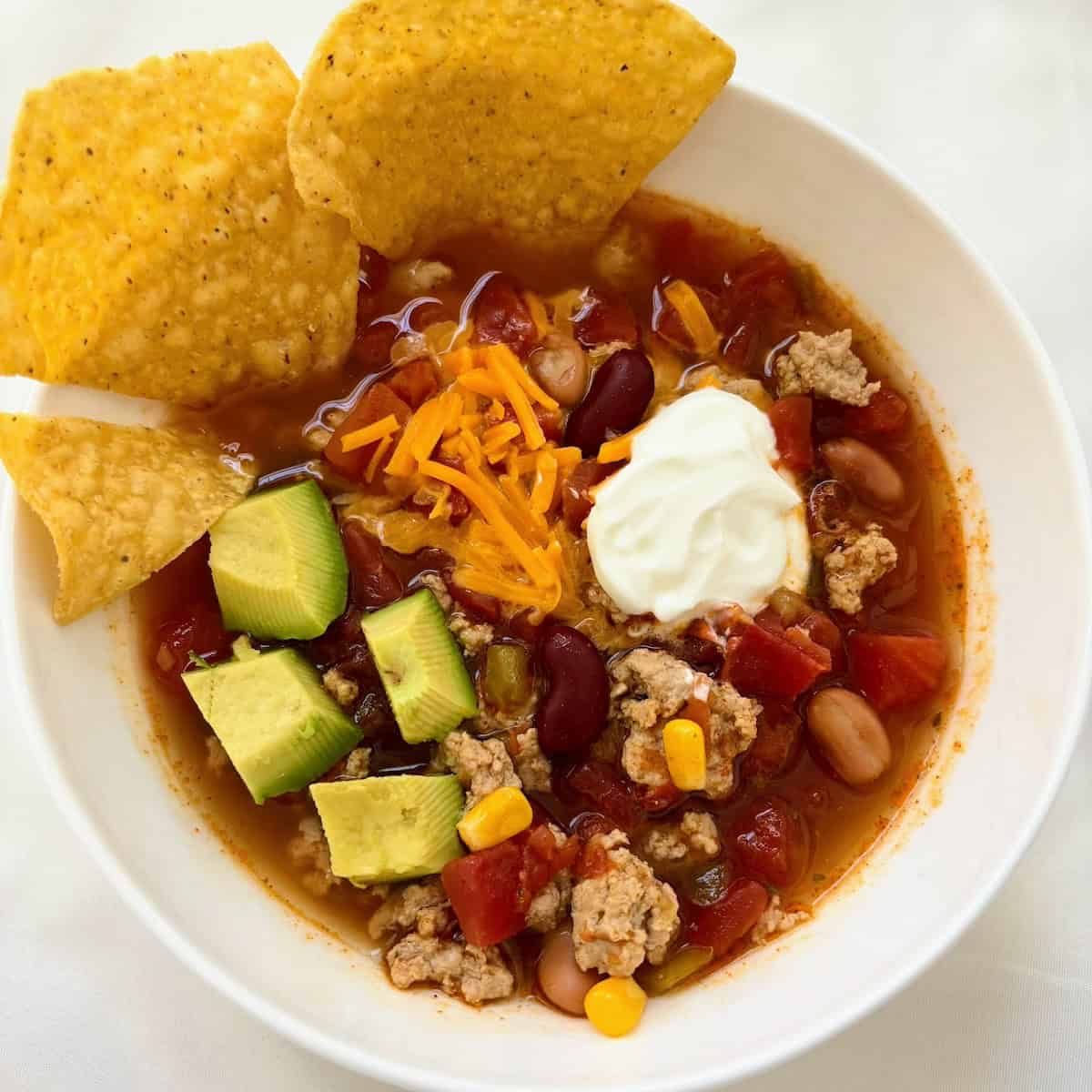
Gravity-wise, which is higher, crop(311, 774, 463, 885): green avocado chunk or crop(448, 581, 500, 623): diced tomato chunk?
crop(448, 581, 500, 623): diced tomato chunk

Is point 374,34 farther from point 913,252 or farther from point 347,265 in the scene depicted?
point 913,252

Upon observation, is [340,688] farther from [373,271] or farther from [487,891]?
[373,271]

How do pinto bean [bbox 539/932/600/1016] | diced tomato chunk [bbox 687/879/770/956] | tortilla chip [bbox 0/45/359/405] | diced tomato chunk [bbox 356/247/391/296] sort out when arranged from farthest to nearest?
diced tomato chunk [bbox 356/247/391/296] < diced tomato chunk [bbox 687/879/770/956] < pinto bean [bbox 539/932/600/1016] < tortilla chip [bbox 0/45/359/405]

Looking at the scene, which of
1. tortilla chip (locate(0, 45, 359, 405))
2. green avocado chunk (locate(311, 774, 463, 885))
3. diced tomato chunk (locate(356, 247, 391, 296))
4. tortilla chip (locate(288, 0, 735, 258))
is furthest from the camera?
diced tomato chunk (locate(356, 247, 391, 296))

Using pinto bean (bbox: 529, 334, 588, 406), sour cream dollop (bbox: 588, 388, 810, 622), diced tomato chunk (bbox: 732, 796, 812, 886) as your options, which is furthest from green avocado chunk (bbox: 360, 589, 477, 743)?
diced tomato chunk (bbox: 732, 796, 812, 886)

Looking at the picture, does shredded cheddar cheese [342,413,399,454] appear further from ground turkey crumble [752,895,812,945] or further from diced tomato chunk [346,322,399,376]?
ground turkey crumble [752,895,812,945]

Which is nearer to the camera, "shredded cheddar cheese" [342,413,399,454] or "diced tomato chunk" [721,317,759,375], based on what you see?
"shredded cheddar cheese" [342,413,399,454]
